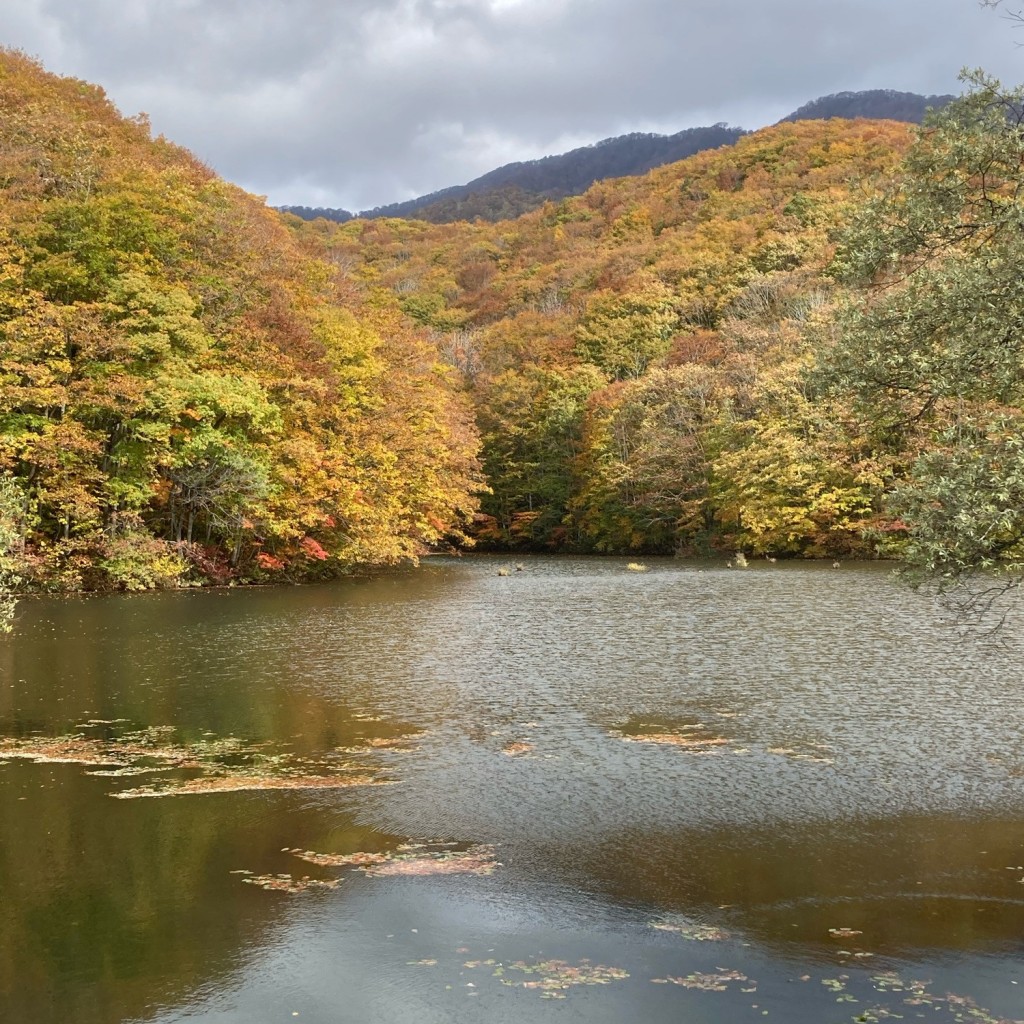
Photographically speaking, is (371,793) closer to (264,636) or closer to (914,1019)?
(914,1019)

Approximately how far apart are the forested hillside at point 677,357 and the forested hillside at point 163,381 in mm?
18822

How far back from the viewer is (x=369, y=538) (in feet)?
128

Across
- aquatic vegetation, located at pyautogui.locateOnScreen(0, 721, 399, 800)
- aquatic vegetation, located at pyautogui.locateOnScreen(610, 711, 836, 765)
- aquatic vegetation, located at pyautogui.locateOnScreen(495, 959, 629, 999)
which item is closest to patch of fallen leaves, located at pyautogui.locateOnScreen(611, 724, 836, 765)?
aquatic vegetation, located at pyautogui.locateOnScreen(610, 711, 836, 765)

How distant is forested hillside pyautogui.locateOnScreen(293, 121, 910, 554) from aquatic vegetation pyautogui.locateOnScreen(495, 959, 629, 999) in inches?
298

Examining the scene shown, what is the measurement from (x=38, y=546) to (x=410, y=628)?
48.0 ft

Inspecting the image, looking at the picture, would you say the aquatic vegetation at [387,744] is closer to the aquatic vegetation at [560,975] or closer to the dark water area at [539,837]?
the dark water area at [539,837]

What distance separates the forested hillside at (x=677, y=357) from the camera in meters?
46.8

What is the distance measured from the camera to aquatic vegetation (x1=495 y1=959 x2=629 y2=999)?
21.7 feet

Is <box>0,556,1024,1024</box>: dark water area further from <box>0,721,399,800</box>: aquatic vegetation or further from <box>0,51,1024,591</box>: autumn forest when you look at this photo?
<box>0,51,1024,591</box>: autumn forest

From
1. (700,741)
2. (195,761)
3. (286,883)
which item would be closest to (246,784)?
(195,761)

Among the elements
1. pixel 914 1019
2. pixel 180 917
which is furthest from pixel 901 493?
pixel 180 917

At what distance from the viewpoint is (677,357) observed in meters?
66.1

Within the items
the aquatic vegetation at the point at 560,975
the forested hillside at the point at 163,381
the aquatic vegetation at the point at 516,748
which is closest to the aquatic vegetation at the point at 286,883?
the aquatic vegetation at the point at 560,975

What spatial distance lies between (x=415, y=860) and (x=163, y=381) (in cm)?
2489
